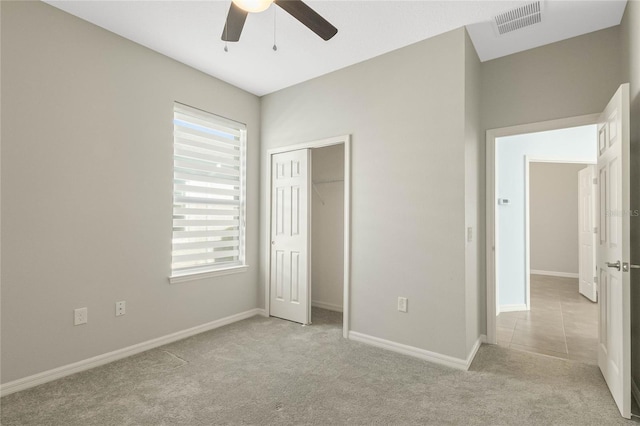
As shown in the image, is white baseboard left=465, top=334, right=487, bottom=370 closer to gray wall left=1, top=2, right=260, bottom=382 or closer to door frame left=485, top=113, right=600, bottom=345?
door frame left=485, top=113, right=600, bottom=345

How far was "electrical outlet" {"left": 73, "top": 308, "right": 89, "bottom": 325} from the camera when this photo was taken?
2568 mm

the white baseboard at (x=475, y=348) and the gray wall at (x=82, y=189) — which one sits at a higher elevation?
the gray wall at (x=82, y=189)

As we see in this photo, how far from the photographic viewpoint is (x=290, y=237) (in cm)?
393

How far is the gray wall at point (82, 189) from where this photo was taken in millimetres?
2293

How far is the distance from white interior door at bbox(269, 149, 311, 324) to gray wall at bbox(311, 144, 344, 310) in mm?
776

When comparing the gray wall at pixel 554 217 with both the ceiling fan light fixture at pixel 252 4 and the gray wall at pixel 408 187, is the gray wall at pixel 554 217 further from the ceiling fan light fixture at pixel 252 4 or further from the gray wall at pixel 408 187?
the ceiling fan light fixture at pixel 252 4

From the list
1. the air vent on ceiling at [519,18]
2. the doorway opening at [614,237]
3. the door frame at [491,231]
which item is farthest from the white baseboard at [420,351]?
the air vent on ceiling at [519,18]

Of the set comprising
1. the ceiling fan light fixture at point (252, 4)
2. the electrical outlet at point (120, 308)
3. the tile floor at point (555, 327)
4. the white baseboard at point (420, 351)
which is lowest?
the tile floor at point (555, 327)

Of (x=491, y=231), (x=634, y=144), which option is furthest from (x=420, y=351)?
(x=634, y=144)

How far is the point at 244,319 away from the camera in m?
3.93

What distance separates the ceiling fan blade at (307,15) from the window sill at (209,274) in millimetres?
2577

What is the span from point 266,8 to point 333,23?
3.37ft

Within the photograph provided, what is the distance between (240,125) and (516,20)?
290 centimetres

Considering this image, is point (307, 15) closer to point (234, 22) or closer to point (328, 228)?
point (234, 22)
